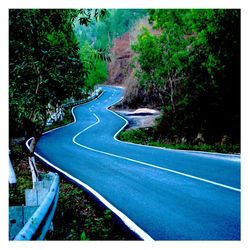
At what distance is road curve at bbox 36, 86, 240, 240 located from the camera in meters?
6.65

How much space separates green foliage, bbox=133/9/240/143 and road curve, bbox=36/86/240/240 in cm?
211

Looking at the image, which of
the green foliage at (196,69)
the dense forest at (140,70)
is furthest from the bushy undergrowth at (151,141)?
the green foliage at (196,69)

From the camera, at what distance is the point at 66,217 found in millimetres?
7219

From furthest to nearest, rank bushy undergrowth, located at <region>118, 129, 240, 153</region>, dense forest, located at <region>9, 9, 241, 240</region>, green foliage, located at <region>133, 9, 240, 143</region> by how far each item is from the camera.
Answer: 1. bushy undergrowth, located at <region>118, 129, 240, 153</region>
2. green foliage, located at <region>133, 9, 240, 143</region>
3. dense forest, located at <region>9, 9, 241, 240</region>

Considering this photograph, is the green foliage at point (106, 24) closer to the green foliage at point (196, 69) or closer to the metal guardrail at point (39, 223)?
the green foliage at point (196, 69)

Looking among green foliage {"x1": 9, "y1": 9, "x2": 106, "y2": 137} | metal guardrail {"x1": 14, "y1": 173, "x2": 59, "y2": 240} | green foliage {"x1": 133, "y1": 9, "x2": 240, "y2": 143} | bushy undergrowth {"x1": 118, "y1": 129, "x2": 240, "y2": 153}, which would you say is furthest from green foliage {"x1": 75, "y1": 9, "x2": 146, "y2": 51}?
bushy undergrowth {"x1": 118, "y1": 129, "x2": 240, "y2": 153}

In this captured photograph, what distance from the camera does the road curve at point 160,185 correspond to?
6.65 meters

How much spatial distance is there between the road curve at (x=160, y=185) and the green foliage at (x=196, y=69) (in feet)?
6.91

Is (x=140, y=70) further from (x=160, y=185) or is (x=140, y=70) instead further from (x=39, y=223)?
(x=39, y=223)

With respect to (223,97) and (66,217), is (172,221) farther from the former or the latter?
(223,97)

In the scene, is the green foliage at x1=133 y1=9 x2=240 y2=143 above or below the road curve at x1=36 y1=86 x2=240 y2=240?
above

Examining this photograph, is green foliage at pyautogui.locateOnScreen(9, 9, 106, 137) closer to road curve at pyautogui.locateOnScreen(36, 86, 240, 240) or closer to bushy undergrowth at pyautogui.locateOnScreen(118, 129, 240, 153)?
road curve at pyautogui.locateOnScreen(36, 86, 240, 240)

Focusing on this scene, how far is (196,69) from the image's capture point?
1939 centimetres

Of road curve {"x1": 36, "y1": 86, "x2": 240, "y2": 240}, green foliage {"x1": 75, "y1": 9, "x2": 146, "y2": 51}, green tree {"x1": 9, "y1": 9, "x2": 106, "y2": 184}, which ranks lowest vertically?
road curve {"x1": 36, "y1": 86, "x2": 240, "y2": 240}
